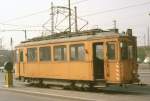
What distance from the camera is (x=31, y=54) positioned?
26469 millimetres

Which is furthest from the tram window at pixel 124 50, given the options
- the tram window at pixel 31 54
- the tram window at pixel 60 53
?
the tram window at pixel 31 54

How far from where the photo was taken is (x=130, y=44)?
2084 centimetres

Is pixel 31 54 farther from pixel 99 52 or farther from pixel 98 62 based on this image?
pixel 99 52

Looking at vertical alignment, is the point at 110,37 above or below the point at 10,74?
above

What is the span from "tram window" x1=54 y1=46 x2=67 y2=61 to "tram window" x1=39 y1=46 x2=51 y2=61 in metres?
0.69

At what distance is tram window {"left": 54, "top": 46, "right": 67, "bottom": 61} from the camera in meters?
23.2

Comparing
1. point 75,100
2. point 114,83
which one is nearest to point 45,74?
point 114,83

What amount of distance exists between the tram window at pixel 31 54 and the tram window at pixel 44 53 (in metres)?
0.74

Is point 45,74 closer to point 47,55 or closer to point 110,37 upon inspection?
point 47,55

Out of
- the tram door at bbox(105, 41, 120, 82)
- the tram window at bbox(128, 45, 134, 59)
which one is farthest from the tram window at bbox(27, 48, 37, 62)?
the tram window at bbox(128, 45, 134, 59)

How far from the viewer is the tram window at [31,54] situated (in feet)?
85.4

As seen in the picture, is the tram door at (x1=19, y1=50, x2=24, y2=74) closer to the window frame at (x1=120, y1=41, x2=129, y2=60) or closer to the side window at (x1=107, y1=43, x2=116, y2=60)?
the side window at (x1=107, y1=43, x2=116, y2=60)

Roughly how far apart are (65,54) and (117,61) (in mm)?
3865

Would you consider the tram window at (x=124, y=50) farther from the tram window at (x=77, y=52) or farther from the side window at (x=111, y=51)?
the tram window at (x=77, y=52)
